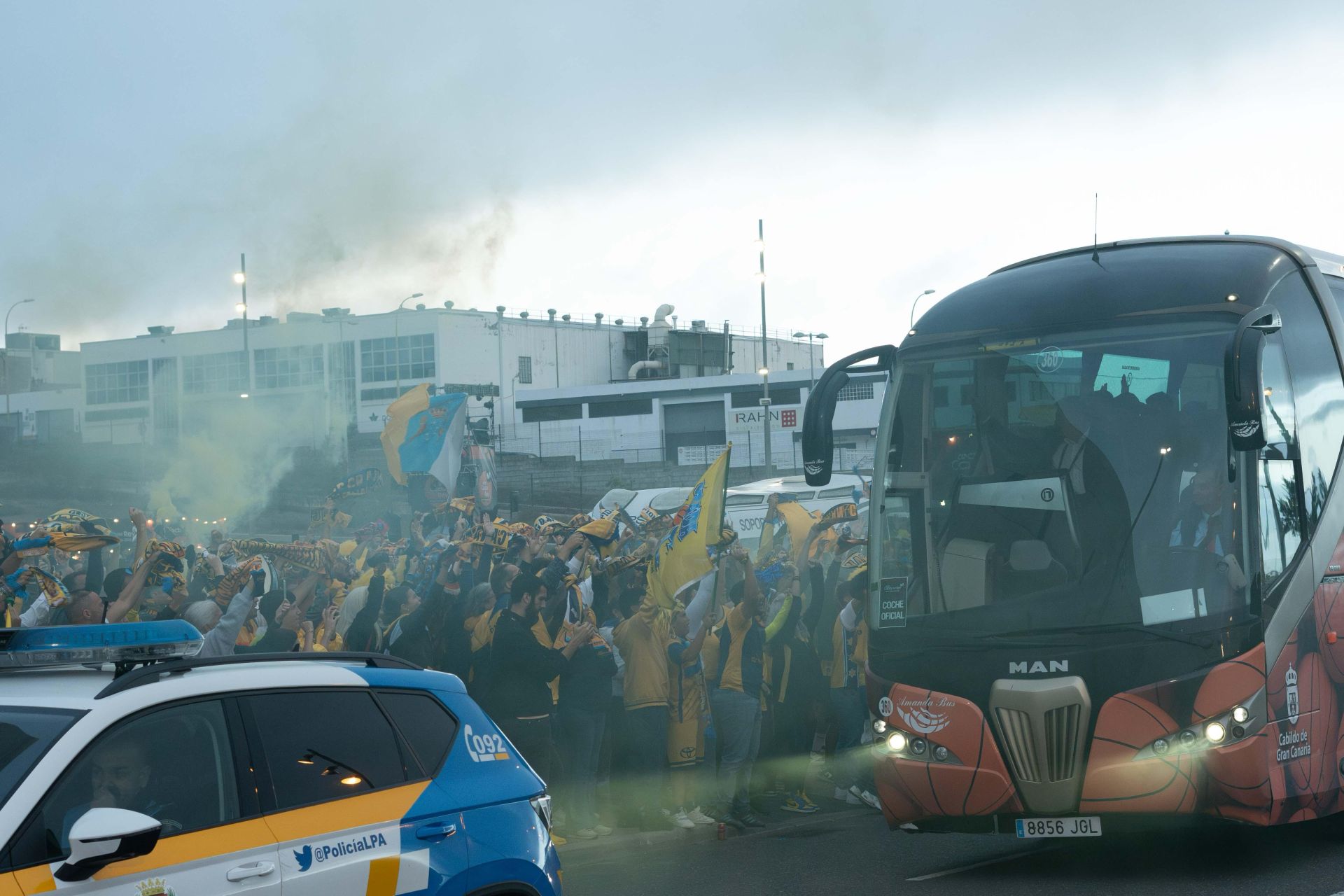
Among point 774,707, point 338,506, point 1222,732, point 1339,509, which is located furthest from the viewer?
point 338,506

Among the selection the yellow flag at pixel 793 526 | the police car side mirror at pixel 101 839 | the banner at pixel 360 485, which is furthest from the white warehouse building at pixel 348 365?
the police car side mirror at pixel 101 839

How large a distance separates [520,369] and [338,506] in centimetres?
4986

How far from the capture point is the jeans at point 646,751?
34.4 feet

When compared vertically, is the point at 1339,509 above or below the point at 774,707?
above

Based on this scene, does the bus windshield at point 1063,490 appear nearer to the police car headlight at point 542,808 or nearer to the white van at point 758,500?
the police car headlight at point 542,808

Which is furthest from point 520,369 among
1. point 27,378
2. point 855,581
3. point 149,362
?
point 855,581

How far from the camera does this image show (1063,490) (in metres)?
8.12

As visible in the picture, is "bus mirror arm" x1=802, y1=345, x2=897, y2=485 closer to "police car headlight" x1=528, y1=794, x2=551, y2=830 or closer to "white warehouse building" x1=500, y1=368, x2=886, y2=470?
"police car headlight" x1=528, y1=794, x2=551, y2=830

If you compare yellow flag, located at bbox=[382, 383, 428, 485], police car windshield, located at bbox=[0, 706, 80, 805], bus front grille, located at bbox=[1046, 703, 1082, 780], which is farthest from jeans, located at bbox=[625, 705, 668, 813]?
yellow flag, located at bbox=[382, 383, 428, 485]

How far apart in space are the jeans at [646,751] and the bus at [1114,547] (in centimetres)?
250

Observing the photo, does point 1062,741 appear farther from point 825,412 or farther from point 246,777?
point 246,777

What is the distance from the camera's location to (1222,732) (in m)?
7.41

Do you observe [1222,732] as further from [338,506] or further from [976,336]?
[338,506]

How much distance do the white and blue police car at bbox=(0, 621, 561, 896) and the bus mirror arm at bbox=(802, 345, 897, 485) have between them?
4047 millimetres
